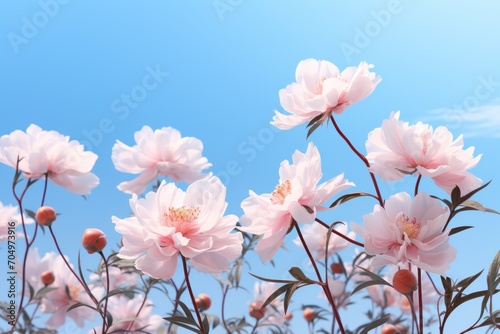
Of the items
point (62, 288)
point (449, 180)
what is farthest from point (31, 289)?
point (449, 180)

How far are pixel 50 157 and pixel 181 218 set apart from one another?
2.59 feet

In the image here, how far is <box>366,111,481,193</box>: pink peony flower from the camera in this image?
1016 mm

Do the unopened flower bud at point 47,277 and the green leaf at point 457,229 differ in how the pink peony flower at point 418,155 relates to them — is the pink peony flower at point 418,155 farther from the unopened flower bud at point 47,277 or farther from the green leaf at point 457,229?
the unopened flower bud at point 47,277

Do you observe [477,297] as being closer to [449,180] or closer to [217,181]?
[449,180]

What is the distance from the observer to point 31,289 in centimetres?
184

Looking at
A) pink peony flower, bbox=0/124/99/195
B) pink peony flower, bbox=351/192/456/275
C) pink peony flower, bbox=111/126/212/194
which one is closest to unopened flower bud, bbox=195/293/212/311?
pink peony flower, bbox=111/126/212/194

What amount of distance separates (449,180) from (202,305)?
1.04 meters

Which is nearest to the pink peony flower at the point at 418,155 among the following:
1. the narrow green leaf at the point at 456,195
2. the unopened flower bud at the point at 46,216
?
the narrow green leaf at the point at 456,195

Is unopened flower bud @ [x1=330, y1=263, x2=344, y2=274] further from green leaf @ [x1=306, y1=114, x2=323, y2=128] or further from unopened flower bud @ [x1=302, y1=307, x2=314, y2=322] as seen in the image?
green leaf @ [x1=306, y1=114, x2=323, y2=128]

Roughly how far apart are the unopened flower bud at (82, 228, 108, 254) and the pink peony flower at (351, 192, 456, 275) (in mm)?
568

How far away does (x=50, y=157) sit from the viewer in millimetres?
1647

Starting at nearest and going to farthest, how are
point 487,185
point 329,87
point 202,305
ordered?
point 487,185 < point 329,87 < point 202,305

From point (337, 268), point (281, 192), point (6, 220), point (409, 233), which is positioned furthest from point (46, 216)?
point (337, 268)

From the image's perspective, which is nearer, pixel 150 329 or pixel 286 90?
pixel 286 90
